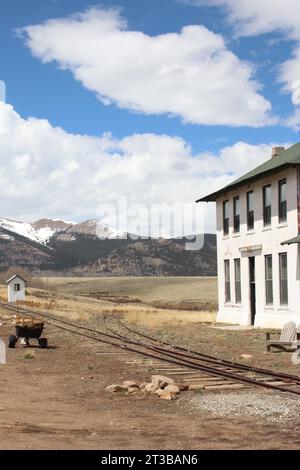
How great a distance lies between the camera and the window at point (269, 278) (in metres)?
29.6

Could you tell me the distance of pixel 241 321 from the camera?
3244 cm

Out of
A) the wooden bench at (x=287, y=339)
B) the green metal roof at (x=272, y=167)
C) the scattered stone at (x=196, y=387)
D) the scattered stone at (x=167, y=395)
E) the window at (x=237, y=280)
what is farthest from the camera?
the window at (x=237, y=280)

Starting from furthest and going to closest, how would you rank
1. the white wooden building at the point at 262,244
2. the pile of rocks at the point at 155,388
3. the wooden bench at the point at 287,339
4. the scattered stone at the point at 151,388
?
the white wooden building at the point at 262,244
the wooden bench at the point at 287,339
the scattered stone at the point at 151,388
the pile of rocks at the point at 155,388

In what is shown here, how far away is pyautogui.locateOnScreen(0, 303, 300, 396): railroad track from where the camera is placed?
43.3ft

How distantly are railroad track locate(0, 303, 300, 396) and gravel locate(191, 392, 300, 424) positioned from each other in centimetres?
61

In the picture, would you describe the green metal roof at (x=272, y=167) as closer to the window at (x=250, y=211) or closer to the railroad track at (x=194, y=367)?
the window at (x=250, y=211)

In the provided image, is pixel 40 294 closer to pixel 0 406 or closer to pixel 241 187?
pixel 241 187

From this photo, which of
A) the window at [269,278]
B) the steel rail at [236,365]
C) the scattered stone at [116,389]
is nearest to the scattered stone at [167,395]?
the scattered stone at [116,389]

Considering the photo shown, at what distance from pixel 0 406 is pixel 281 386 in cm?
527

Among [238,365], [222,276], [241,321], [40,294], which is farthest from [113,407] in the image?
[40,294]

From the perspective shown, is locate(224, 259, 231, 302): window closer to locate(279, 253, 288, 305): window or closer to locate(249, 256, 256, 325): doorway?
locate(249, 256, 256, 325): doorway

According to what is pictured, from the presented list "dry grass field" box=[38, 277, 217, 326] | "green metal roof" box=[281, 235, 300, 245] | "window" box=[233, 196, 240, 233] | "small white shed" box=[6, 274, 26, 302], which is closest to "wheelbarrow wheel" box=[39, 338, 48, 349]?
"green metal roof" box=[281, 235, 300, 245]

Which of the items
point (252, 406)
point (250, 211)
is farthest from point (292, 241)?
point (252, 406)

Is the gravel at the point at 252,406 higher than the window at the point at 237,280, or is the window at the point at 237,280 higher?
the window at the point at 237,280
